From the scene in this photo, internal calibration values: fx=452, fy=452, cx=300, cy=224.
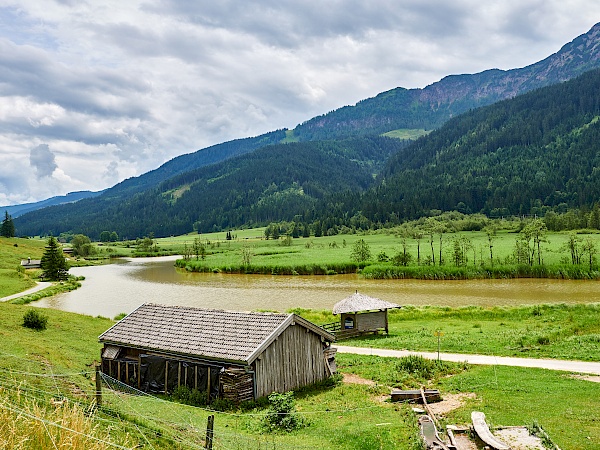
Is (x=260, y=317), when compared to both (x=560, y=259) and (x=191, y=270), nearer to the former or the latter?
(x=560, y=259)

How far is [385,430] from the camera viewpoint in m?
15.1

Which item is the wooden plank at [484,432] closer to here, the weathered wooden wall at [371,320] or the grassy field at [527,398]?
the grassy field at [527,398]

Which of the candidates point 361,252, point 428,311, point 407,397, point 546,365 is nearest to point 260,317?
point 407,397

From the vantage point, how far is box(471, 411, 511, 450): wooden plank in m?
12.9

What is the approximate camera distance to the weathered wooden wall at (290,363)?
20984 millimetres

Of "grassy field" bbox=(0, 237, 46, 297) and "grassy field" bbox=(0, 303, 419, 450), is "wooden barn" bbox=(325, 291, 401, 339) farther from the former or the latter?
"grassy field" bbox=(0, 237, 46, 297)

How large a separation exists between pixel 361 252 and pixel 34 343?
243 feet

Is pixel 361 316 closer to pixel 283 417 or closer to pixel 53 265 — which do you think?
pixel 283 417

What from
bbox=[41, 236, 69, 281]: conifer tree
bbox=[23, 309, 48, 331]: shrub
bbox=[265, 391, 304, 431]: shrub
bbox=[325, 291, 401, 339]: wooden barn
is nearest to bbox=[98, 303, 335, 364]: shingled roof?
bbox=[265, 391, 304, 431]: shrub

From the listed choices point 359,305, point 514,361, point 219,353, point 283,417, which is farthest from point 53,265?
point 514,361

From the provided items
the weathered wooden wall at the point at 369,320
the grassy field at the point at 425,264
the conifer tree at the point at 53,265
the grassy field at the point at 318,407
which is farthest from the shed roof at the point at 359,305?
the conifer tree at the point at 53,265

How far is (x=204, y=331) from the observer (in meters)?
23.3

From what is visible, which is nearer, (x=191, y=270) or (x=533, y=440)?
(x=533, y=440)

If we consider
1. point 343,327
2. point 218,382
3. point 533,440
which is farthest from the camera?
point 343,327
